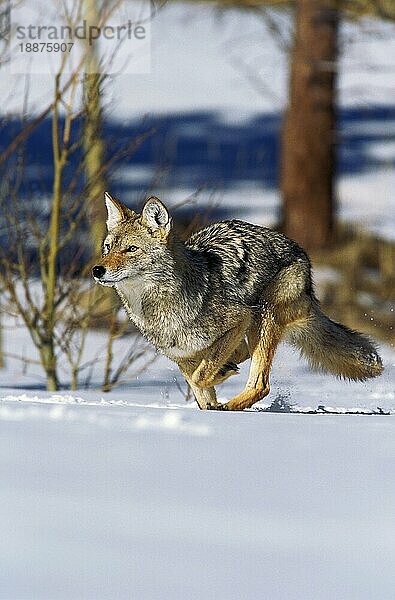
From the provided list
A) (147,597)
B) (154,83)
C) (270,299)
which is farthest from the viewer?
(154,83)

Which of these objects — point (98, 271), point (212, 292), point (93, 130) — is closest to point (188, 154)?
point (93, 130)

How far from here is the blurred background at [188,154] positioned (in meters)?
9.03

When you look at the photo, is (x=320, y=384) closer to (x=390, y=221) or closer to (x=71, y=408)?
(x=71, y=408)

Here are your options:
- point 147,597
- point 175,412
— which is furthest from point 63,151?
point 147,597

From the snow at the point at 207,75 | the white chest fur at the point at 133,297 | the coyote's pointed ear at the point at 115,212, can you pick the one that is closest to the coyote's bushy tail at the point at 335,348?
the white chest fur at the point at 133,297

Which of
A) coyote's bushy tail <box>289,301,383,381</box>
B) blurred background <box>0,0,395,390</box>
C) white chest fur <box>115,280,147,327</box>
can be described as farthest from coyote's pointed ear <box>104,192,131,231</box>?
blurred background <box>0,0,395,390</box>

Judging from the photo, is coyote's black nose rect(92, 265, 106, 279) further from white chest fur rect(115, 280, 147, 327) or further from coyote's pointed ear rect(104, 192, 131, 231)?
coyote's pointed ear rect(104, 192, 131, 231)

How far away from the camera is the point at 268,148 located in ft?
79.6

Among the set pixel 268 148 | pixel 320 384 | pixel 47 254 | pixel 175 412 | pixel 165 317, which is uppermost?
pixel 165 317

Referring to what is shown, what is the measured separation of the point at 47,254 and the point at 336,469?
16.2 feet

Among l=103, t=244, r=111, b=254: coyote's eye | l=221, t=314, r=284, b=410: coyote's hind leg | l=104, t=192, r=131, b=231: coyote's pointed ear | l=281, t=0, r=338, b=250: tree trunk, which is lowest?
l=281, t=0, r=338, b=250: tree trunk

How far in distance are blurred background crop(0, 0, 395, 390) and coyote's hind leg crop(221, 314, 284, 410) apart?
2.39 meters

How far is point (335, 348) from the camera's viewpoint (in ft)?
22.7

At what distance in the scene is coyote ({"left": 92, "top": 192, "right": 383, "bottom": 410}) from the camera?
6.01m
